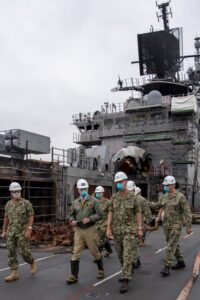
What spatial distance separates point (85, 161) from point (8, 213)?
19.4 metres

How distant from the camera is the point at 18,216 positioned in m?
8.31

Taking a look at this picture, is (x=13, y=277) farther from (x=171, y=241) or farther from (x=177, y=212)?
(x=177, y=212)

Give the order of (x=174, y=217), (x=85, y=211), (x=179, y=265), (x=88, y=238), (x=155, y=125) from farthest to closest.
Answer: (x=155, y=125) < (x=179, y=265) < (x=174, y=217) < (x=85, y=211) < (x=88, y=238)

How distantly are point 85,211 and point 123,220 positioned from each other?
83 cm

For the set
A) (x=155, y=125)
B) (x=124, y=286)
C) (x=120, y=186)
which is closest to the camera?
(x=124, y=286)

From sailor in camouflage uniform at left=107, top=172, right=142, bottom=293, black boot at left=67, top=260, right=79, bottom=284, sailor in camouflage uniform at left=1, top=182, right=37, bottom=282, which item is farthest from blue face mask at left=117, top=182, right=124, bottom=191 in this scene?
sailor in camouflage uniform at left=1, top=182, right=37, bottom=282

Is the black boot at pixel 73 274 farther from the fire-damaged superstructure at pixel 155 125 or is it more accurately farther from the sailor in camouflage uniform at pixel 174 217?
the fire-damaged superstructure at pixel 155 125

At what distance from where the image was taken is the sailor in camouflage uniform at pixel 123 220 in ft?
24.2

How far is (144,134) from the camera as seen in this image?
4034 centimetres

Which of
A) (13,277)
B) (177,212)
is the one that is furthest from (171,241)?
(13,277)

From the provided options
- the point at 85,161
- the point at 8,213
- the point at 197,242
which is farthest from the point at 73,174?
the point at 8,213

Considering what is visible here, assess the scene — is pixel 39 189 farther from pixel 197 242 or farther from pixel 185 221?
pixel 185 221

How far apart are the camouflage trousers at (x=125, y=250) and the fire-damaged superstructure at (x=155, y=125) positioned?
2034cm

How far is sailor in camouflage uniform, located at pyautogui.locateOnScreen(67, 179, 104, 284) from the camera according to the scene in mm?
7777
